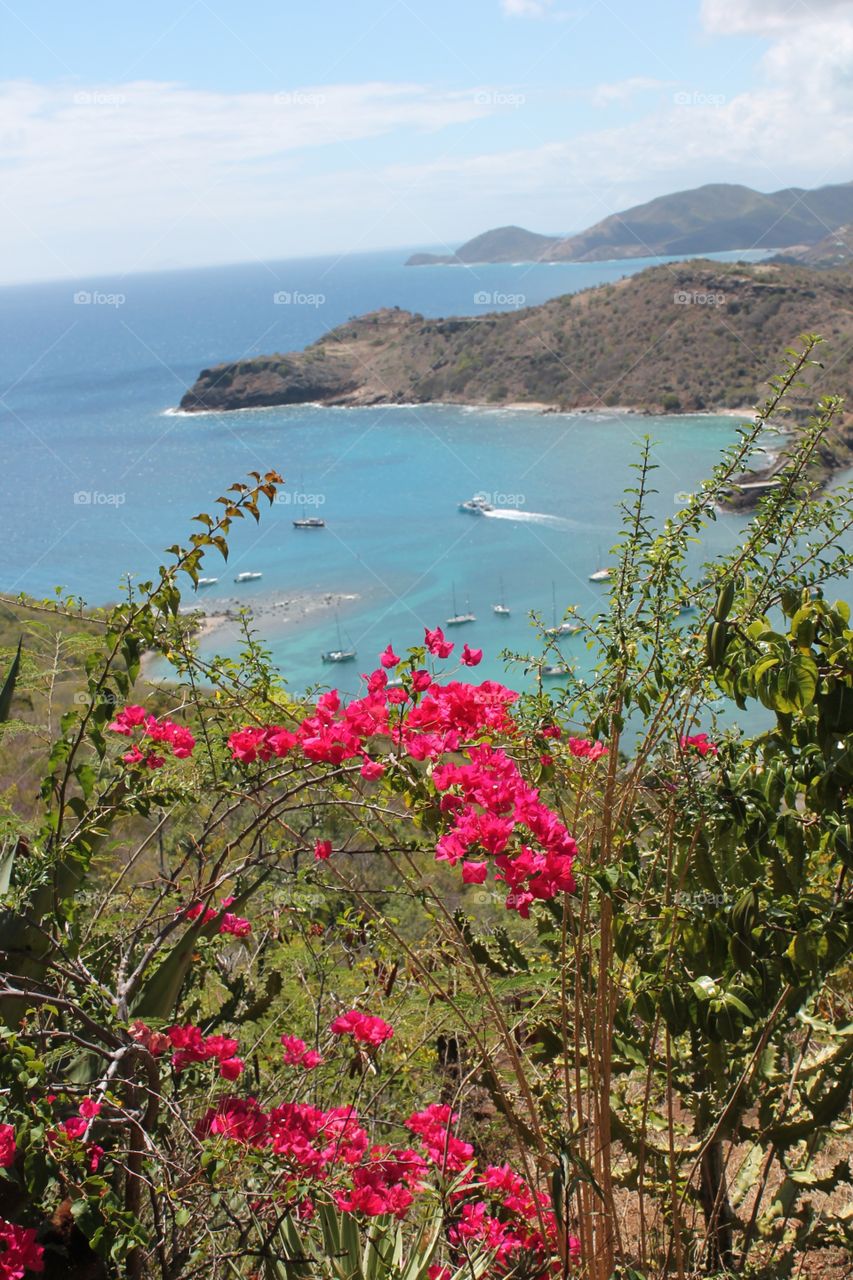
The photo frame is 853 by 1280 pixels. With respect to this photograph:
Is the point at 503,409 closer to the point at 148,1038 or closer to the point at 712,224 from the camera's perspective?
the point at 148,1038

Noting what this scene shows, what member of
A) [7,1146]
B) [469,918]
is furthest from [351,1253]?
[7,1146]

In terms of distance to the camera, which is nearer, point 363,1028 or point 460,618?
point 363,1028

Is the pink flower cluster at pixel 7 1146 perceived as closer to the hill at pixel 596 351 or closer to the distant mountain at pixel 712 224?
the hill at pixel 596 351

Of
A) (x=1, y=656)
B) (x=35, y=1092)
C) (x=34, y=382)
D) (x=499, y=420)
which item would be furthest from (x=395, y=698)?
(x=34, y=382)

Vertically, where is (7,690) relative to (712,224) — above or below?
below

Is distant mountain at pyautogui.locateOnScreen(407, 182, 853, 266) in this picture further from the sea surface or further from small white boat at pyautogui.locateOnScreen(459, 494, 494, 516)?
small white boat at pyautogui.locateOnScreen(459, 494, 494, 516)

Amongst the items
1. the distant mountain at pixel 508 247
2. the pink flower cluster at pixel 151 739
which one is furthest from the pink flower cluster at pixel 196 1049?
the distant mountain at pixel 508 247
